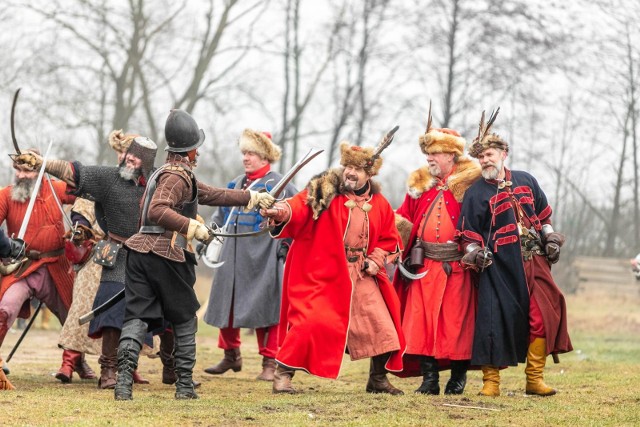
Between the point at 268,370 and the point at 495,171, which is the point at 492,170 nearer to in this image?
the point at 495,171

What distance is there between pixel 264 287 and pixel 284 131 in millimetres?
13846

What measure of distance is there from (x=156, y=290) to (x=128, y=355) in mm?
454

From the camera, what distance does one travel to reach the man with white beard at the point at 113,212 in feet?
27.0

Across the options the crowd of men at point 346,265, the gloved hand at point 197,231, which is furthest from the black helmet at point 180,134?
the gloved hand at point 197,231

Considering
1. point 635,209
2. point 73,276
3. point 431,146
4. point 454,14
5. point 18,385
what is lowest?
point 18,385

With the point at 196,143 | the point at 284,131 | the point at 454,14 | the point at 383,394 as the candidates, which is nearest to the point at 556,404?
the point at 383,394

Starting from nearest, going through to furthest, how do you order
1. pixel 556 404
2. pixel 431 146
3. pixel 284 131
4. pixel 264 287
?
pixel 556 404
pixel 431 146
pixel 264 287
pixel 284 131

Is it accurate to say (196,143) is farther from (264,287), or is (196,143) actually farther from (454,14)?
(454,14)

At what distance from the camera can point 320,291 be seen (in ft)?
26.0

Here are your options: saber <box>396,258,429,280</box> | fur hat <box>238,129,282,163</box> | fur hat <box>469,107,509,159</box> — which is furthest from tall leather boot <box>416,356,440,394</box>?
fur hat <box>238,129,282,163</box>

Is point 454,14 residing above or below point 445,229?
above

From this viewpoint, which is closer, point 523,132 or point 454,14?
point 454,14

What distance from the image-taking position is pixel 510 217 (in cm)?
796

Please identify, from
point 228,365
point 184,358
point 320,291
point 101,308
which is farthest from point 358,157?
point 228,365
